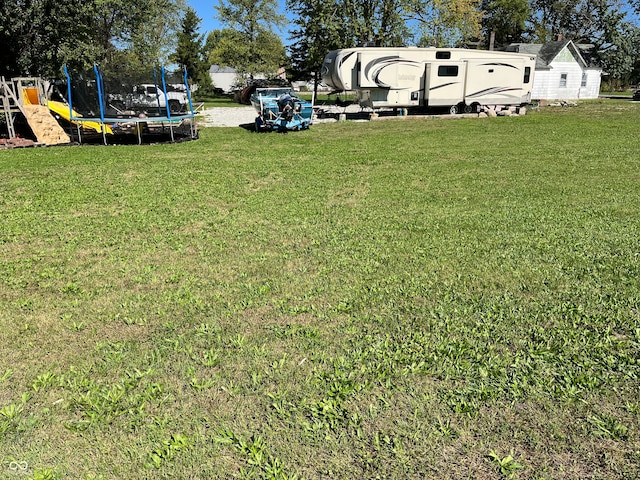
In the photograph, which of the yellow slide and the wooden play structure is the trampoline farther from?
the wooden play structure

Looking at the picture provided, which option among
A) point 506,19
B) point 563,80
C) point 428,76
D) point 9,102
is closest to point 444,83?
point 428,76

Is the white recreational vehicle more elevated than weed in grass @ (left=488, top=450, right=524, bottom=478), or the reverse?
the white recreational vehicle

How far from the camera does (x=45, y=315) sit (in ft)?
11.3

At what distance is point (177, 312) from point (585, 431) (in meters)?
2.67

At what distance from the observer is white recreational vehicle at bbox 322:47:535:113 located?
1800 centimetres

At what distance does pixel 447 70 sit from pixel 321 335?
1797 cm

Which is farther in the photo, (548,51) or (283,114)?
(548,51)

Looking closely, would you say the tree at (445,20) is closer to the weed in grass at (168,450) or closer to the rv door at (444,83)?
the rv door at (444,83)

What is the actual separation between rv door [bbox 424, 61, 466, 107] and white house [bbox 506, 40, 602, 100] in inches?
635

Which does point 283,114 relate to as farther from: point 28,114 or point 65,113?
point 28,114

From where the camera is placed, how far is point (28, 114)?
12.3 meters

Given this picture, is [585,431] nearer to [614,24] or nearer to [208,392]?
[208,392]

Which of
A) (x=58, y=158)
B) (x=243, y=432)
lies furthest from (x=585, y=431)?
(x=58, y=158)

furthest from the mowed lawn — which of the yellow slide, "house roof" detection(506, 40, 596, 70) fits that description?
"house roof" detection(506, 40, 596, 70)
